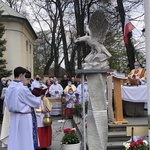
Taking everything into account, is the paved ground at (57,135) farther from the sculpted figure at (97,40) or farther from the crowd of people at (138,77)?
the crowd of people at (138,77)

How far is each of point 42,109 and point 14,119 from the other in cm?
181

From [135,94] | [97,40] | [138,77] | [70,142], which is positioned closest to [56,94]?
[138,77]

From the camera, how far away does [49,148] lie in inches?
307

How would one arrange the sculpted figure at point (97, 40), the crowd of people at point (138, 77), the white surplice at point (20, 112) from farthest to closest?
the crowd of people at point (138, 77), the sculpted figure at point (97, 40), the white surplice at point (20, 112)

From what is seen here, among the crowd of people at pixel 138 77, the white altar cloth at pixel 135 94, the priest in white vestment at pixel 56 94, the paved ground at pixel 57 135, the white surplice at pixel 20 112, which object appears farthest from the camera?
the priest in white vestment at pixel 56 94

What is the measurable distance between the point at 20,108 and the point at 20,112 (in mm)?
112

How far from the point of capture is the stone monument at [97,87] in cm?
625

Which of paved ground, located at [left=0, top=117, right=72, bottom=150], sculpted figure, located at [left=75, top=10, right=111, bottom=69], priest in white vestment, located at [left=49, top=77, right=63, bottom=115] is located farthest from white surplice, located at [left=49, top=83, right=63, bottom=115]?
sculpted figure, located at [left=75, top=10, right=111, bottom=69]

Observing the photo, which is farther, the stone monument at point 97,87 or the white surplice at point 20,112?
the stone monument at point 97,87

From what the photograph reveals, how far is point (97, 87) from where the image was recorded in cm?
631

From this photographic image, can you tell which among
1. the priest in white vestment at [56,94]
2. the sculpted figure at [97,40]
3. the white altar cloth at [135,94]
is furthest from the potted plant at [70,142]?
the priest in white vestment at [56,94]

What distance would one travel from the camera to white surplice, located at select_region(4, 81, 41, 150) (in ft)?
17.5

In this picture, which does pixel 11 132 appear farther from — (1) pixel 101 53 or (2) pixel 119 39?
(2) pixel 119 39

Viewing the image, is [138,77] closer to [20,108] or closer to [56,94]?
[20,108]
